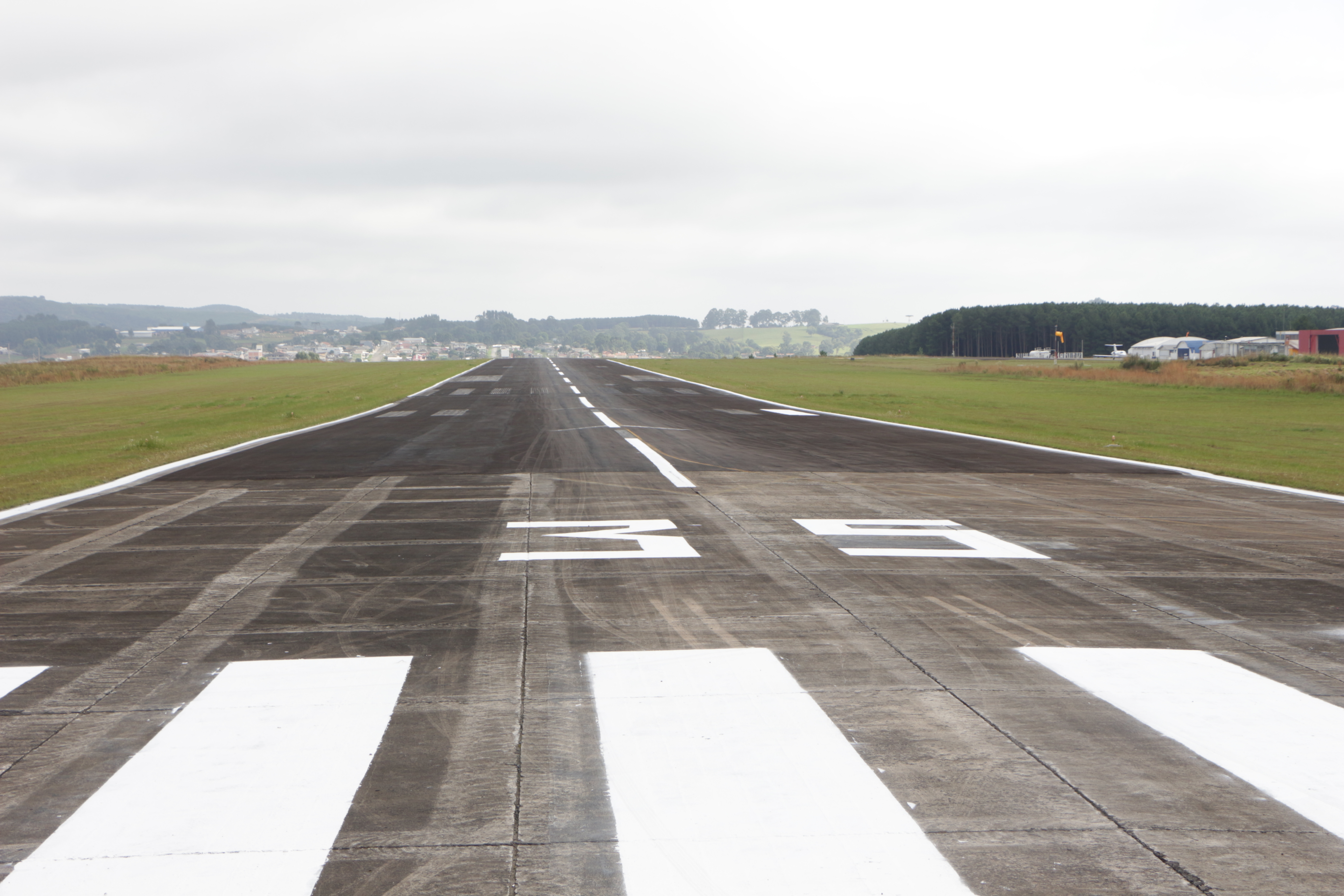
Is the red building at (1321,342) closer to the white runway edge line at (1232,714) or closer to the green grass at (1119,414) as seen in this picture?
the green grass at (1119,414)

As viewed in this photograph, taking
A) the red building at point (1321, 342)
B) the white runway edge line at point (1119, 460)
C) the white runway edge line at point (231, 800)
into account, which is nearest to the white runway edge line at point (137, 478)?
the white runway edge line at point (231, 800)

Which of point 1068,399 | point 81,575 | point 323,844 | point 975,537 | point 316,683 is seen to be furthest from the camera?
point 1068,399

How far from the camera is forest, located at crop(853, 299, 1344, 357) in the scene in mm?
165125

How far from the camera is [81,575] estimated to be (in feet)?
22.2

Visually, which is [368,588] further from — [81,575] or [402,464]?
[402,464]

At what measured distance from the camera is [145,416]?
89.1 ft

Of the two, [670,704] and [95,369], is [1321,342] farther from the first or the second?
[670,704]

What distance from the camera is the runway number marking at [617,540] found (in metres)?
7.32

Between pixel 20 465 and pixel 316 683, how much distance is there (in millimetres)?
14519

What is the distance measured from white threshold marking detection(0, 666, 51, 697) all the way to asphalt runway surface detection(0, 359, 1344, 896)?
3 cm

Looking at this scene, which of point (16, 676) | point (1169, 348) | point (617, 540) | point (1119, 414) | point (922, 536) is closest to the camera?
point (16, 676)

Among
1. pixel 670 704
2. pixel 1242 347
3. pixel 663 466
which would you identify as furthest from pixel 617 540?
pixel 1242 347

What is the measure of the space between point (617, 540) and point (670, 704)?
390cm

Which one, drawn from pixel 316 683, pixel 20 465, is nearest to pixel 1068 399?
pixel 20 465
